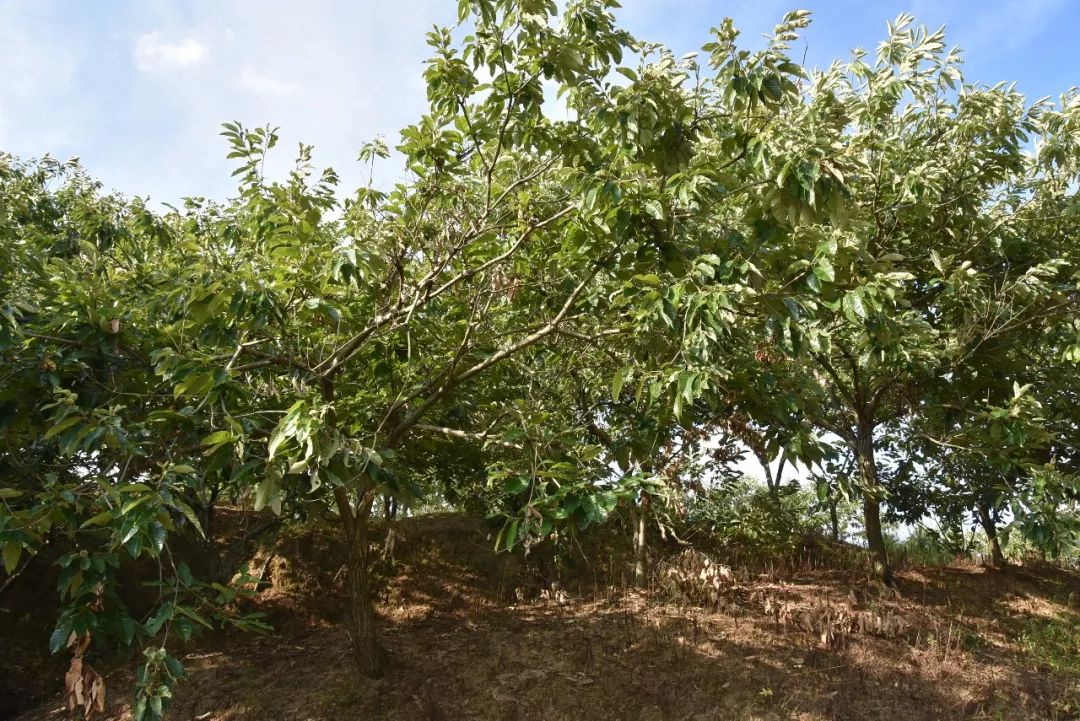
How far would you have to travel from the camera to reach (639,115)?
4316 mm

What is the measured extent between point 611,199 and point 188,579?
129 inches

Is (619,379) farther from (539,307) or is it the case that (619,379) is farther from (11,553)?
(11,553)

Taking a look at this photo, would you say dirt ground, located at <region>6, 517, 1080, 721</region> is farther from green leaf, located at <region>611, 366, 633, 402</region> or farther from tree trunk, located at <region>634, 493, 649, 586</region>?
green leaf, located at <region>611, 366, 633, 402</region>

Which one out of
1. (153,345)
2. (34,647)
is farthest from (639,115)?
(34,647)

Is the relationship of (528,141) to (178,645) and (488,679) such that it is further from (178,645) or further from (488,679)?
(178,645)

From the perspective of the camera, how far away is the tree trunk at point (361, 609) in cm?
650

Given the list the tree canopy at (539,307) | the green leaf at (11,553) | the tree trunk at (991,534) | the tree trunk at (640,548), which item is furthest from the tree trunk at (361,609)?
the tree trunk at (991,534)

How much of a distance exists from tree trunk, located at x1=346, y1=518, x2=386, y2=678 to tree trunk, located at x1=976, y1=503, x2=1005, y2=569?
27.1 feet

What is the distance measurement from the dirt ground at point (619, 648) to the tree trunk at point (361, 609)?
0.60 feet

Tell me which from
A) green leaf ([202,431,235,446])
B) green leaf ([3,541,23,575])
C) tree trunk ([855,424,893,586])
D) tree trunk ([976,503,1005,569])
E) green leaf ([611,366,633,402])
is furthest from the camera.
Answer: tree trunk ([976,503,1005,569])

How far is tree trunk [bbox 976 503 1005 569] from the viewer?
9945mm

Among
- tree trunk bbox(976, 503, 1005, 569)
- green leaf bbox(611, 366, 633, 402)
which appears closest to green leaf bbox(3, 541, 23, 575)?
green leaf bbox(611, 366, 633, 402)

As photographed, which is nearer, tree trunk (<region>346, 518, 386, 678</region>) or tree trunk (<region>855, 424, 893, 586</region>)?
tree trunk (<region>346, 518, 386, 678</region>)

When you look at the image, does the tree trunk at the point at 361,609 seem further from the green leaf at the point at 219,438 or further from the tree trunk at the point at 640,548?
the tree trunk at the point at 640,548
